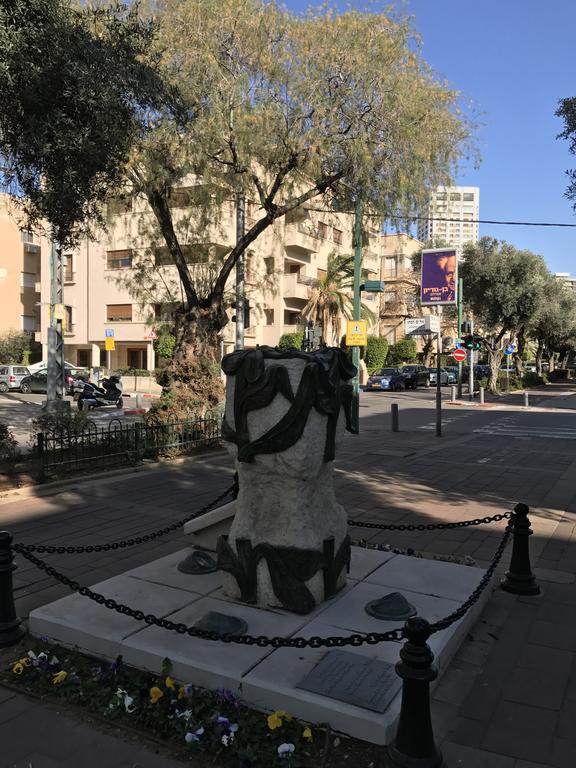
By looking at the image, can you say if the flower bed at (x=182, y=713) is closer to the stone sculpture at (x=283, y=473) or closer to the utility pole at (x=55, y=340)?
the stone sculpture at (x=283, y=473)

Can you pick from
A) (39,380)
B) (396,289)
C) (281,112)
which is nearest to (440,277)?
(281,112)

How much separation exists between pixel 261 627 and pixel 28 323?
49961 mm

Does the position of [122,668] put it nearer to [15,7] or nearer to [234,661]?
[234,661]

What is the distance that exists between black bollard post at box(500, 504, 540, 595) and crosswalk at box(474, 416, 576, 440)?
11.7 m

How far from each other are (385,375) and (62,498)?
107ft

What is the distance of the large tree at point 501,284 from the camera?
105 feet

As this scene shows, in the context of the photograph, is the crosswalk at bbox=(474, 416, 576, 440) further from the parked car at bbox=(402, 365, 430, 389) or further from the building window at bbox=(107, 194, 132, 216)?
the parked car at bbox=(402, 365, 430, 389)

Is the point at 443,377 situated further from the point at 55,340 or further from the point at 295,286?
the point at 55,340

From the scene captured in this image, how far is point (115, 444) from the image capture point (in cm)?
1054

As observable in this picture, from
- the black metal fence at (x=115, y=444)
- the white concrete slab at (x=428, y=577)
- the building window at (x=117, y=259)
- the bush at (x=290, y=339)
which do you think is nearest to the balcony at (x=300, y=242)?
the bush at (x=290, y=339)

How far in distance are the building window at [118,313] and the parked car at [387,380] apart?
659 inches

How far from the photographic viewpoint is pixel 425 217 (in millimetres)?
14711

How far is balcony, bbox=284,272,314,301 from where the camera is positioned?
41.7m

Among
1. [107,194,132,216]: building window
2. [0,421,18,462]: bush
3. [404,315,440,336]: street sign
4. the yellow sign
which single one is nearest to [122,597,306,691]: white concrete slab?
[0,421,18,462]: bush
